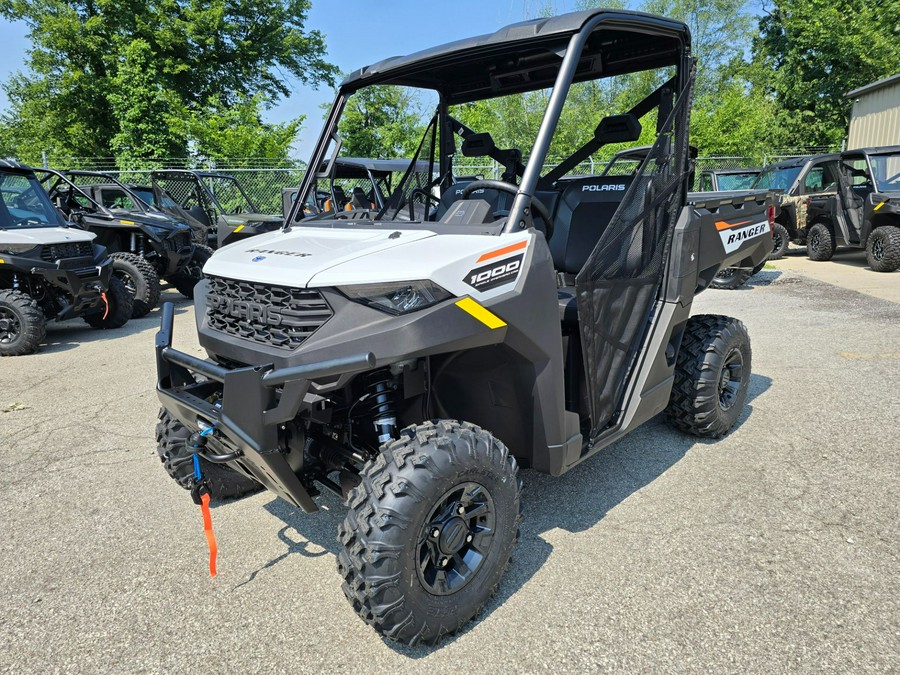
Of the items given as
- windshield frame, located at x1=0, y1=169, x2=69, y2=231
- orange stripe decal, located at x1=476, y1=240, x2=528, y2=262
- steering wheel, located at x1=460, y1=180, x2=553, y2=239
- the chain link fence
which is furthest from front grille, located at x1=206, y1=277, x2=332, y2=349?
windshield frame, located at x1=0, y1=169, x2=69, y2=231

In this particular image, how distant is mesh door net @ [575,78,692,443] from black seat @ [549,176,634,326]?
13.8 inches

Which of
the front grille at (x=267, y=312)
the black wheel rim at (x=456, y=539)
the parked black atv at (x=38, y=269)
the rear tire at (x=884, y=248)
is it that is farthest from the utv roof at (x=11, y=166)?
the rear tire at (x=884, y=248)

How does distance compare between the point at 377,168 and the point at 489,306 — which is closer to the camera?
the point at 489,306

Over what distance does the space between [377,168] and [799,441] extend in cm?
751

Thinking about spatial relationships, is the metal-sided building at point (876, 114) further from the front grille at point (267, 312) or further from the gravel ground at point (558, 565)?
the front grille at point (267, 312)

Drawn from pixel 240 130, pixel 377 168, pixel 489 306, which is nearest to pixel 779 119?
pixel 240 130

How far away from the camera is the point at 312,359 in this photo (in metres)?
2.12

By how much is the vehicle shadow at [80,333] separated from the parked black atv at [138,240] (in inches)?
16.4

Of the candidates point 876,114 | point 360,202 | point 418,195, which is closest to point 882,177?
point 360,202

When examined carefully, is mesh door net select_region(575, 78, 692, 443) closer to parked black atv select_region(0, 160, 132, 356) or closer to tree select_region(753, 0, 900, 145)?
parked black atv select_region(0, 160, 132, 356)

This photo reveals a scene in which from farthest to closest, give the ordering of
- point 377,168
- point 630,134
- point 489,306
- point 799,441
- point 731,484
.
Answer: point 377,168
point 799,441
point 731,484
point 630,134
point 489,306

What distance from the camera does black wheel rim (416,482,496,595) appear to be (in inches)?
89.0

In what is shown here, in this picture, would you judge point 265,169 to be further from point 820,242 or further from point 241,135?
point 820,242

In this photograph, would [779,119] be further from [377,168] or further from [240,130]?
[377,168]
